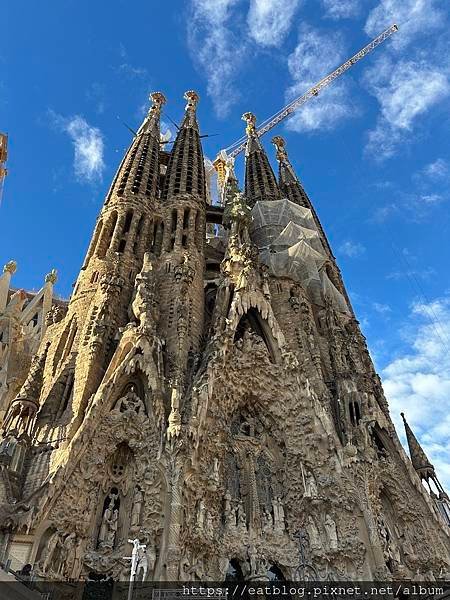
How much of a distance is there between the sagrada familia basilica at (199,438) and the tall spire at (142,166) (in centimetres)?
145

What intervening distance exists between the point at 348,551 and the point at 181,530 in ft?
15.3

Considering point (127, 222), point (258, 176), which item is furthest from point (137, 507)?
point (258, 176)

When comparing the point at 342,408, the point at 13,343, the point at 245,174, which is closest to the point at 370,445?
the point at 342,408

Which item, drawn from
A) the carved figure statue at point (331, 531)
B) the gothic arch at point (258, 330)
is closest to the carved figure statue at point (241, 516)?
the carved figure statue at point (331, 531)

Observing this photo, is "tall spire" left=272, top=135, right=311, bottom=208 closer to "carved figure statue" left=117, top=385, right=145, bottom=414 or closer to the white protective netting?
the white protective netting

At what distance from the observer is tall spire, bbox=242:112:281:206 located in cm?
3155

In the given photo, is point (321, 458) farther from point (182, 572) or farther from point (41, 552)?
point (41, 552)

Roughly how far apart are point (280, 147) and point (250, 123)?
325cm

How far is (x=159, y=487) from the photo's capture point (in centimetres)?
1272

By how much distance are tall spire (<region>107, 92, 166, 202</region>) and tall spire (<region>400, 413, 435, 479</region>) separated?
15242mm

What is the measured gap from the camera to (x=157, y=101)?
33.2 m

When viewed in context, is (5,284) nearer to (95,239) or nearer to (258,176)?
(95,239)

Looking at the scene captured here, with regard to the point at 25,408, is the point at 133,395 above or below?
above

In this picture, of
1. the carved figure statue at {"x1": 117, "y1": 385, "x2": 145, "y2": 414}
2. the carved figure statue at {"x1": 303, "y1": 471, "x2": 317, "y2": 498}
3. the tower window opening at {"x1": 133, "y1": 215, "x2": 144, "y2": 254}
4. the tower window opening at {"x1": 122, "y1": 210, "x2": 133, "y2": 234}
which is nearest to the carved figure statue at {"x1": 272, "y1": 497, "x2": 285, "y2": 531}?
the carved figure statue at {"x1": 303, "y1": 471, "x2": 317, "y2": 498}
